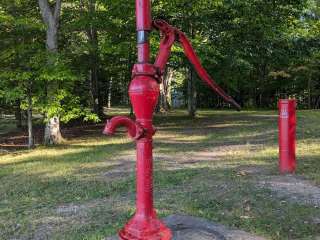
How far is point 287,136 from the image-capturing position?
826cm

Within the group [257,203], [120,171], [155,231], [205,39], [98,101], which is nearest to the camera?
[155,231]

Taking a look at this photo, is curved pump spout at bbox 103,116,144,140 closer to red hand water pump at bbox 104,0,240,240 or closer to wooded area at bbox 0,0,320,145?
red hand water pump at bbox 104,0,240,240

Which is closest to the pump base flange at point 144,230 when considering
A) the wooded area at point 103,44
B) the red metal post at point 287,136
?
the red metal post at point 287,136

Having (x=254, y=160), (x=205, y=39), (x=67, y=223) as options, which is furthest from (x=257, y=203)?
(x=205, y=39)

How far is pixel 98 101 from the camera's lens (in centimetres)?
2498

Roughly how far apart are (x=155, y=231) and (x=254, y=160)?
7310 millimetres

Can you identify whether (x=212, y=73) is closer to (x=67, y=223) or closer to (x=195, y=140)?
(x=195, y=140)

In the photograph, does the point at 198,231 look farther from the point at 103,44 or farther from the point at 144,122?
the point at 103,44

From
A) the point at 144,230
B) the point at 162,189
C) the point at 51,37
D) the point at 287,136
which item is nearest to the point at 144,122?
the point at 144,230

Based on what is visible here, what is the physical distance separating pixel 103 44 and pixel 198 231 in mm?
12110

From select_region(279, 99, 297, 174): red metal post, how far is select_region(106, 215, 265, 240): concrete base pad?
423 cm

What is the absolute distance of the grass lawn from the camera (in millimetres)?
5449

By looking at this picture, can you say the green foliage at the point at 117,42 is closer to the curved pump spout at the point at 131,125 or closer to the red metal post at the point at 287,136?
the red metal post at the point at 287,136

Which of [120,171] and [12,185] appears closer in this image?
[12,185]
